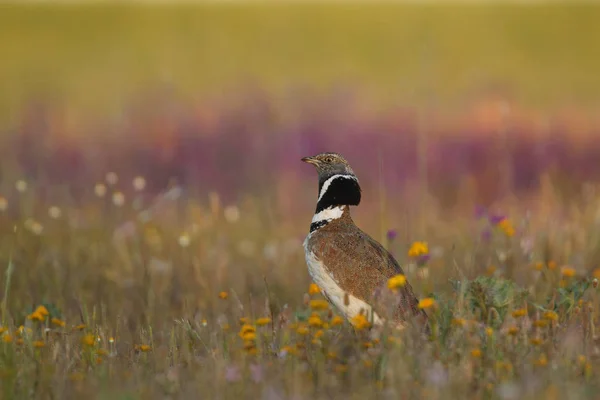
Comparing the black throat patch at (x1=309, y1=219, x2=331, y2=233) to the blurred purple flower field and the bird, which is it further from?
the blurred purple flower field

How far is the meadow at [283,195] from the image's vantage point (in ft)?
13.9

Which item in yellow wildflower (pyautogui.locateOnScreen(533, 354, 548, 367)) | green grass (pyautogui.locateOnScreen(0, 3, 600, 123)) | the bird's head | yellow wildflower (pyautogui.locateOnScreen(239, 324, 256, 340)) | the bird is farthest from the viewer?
green grass (pyautogui.locateOnScreen(0, 3, 600, 123))

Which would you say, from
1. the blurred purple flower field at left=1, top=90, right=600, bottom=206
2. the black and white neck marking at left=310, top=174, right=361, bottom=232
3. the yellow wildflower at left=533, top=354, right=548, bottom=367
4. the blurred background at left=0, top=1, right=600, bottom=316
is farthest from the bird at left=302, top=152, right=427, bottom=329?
the blurred purple flower field at left=1, top=90, right=600, bottom=206

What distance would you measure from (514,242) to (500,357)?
2502 mm

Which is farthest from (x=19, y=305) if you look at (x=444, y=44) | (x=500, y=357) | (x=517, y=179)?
(x=444, y=44)

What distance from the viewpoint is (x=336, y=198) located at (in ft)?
18.5

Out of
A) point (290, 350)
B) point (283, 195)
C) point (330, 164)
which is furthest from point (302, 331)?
point (283, 195)

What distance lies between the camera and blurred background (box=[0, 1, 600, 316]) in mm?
9422

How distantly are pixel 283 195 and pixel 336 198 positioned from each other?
4874 mm

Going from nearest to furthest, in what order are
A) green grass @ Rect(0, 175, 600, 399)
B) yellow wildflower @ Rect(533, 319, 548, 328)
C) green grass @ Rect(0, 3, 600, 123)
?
green grass @ Rect(0, 175, 600, 399)
yellow wildflower @ Rect(533, 319, 548, 328)
green grass @ Rect(0, 3, 600, 123)

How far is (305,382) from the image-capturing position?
157 inches

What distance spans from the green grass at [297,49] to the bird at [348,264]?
8.93 metres

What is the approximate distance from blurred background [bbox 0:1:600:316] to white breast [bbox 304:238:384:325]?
960 millimetres

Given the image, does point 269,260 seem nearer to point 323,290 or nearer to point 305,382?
point 323,290
